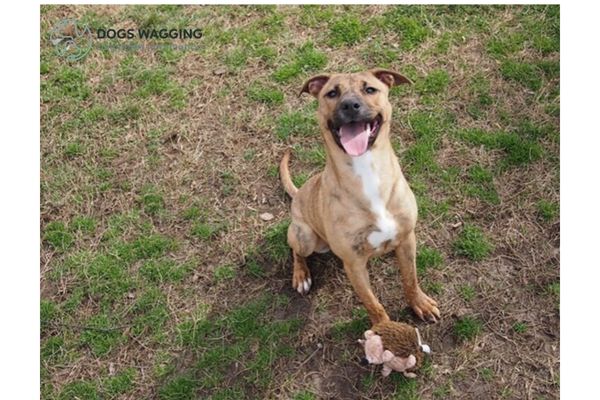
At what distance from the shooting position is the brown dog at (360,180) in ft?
12.8

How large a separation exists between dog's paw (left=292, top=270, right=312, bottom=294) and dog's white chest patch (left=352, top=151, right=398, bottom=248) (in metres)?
1.10

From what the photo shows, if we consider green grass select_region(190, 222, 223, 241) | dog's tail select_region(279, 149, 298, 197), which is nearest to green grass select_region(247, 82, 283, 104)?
dog's tail select_region(279, 149, 298, 197)

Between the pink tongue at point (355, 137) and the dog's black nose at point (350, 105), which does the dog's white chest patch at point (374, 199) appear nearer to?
the pink tongue at point (355, 137)

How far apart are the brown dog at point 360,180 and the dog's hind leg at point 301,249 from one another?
1.20 ft

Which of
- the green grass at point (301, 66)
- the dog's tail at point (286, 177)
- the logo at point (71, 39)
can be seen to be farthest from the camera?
the logo at point (71, 39)

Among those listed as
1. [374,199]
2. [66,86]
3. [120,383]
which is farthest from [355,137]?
[66,86]

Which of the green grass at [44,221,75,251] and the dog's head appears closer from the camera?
the dog's head

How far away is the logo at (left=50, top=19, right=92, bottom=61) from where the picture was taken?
676 cm

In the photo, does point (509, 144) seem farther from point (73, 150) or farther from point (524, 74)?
point (73, 150)

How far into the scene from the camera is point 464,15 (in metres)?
6.49

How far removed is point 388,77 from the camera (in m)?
4.38

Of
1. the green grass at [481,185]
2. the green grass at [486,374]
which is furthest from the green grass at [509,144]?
the green grass at [486,374]

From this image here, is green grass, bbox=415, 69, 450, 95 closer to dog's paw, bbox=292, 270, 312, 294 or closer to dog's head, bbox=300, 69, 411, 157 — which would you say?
dog's head, bbox=300, 69, 411, 157

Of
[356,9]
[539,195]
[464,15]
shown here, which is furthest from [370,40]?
[539,195]
